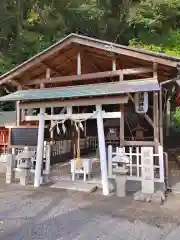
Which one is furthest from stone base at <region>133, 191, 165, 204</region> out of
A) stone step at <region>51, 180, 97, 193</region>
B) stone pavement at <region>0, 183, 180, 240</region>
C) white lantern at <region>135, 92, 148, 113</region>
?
white lantern at <region>135, 92, 148, 113</region>

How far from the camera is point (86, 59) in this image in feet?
32.4

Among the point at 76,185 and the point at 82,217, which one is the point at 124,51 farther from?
the point at 82,217

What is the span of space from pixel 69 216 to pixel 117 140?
9798 millimetres

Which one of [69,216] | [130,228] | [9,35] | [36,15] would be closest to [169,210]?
[130,228]

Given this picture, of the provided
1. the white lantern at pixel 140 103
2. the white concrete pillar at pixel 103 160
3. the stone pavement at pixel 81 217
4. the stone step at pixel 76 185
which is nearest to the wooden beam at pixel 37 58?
the white concrete pillar at pixel 103 160

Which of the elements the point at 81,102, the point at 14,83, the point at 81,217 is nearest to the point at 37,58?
the point at 14,83

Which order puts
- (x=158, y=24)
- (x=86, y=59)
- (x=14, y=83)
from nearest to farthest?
(x=86, y=59)
(x=14, y=83)
(x=158, y=24)

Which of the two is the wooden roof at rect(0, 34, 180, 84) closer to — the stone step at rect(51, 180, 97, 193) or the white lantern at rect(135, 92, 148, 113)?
the white lantern at rect(135, 92, 148, 113)

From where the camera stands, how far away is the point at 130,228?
4.85 m

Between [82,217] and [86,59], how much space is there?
6.28 m

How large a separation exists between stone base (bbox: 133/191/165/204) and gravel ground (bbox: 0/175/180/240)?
208mm

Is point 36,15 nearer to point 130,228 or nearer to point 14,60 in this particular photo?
point 14,60

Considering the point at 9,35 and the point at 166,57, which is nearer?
the point at 166,57

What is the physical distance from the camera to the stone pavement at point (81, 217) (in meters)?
4.55
